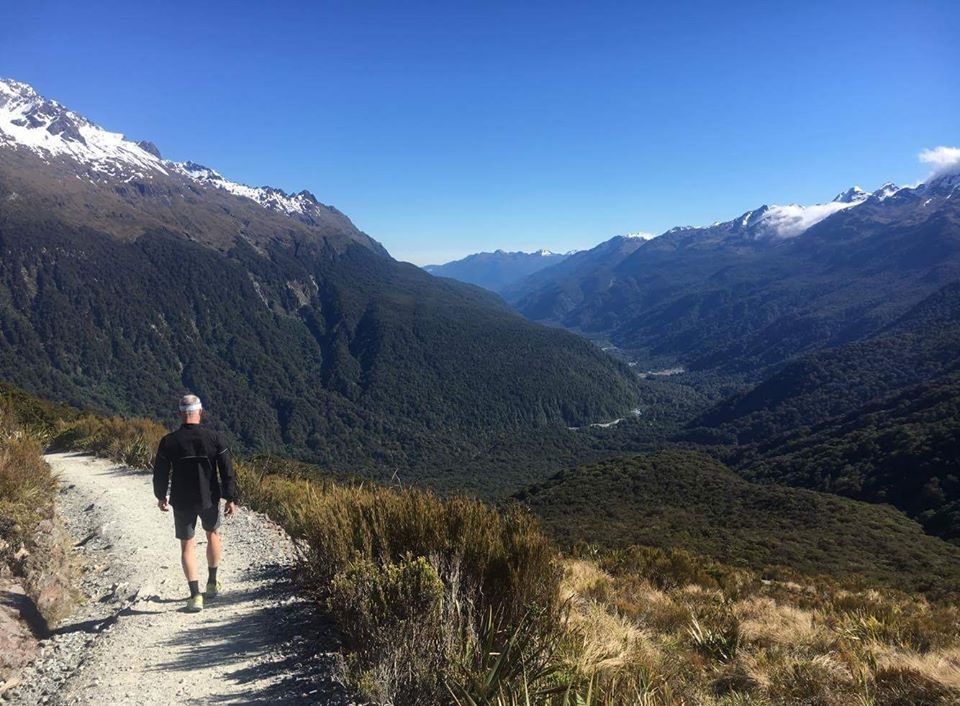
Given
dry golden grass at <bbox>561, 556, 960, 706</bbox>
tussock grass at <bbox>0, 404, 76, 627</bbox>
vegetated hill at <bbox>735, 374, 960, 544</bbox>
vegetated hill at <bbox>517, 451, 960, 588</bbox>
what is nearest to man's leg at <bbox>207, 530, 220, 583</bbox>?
tussock grass at <bbox>0, 404, 76, 627</bbox>

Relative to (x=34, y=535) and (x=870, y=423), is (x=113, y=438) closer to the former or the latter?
(x=34, y=535)

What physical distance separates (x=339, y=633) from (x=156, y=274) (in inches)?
8652

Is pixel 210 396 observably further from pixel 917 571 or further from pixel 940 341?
pixel 940 341

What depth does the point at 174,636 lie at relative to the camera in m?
4.48

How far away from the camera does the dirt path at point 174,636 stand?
367 centimetres

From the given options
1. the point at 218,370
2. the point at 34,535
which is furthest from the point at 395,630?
the point at 218,370

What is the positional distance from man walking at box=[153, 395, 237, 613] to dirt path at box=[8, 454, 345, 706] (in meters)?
0.46

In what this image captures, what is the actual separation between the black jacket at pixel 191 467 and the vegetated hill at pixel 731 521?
16.1m

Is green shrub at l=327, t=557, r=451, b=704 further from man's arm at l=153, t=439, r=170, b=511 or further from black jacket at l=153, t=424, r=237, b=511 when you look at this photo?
man's arm at l=153, t=439, r=170, b=511

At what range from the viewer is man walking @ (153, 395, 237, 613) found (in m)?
5.18

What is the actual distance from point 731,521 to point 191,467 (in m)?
41.3

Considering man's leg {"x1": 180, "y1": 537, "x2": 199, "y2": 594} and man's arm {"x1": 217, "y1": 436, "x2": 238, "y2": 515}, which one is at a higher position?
man's arm {"x1": 217, "y1": 436, "x2": 238, "y2": 515}

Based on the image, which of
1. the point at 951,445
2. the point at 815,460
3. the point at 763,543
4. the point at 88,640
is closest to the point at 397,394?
the point at 815,460

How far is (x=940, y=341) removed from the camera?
136250mm
